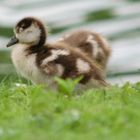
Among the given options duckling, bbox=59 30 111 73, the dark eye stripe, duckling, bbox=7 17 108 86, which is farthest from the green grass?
duckling, bbox=59 30 111 73

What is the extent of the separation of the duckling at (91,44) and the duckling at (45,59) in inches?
16.7

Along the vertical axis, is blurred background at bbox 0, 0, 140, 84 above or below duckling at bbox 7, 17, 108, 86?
below

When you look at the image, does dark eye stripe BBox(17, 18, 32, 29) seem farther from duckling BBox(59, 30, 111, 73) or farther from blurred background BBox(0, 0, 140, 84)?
blurred background BBox(0, 0, 140, 84)

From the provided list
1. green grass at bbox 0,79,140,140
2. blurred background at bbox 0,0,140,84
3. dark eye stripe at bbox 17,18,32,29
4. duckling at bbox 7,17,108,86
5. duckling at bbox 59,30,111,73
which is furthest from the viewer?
blurred background at bbox 0,0,140,84

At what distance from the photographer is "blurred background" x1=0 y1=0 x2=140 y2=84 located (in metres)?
13.1

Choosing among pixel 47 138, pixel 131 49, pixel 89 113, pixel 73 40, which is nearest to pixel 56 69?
pixel 73 40

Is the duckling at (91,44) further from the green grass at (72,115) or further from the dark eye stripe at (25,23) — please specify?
the green grass at (72,115)

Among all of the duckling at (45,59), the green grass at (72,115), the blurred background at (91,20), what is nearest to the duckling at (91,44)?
A: the duckling at (45,59)

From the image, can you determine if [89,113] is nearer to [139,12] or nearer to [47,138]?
[47,138]

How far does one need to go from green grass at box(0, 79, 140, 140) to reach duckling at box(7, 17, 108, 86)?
604 mm

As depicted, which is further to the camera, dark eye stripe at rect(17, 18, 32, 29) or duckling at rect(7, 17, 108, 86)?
dark eye stripe at rect(17, 18, 32, 29)

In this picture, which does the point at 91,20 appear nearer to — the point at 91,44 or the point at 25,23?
the point at 91,44

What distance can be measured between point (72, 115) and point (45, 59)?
1786 millimetres

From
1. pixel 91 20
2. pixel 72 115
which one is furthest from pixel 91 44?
pixel 91 20
